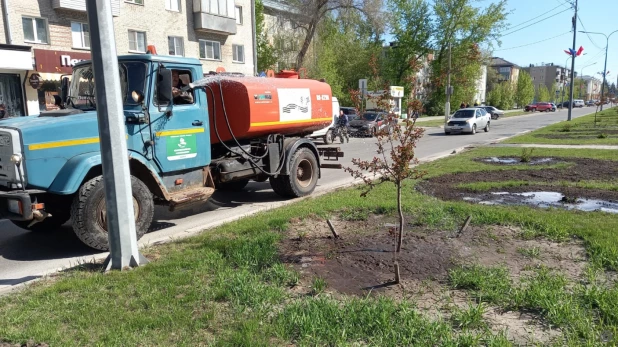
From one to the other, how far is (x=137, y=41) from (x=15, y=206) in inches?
927

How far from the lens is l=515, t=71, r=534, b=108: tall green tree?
88.6m

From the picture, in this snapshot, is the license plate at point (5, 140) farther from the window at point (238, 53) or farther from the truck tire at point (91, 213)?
the window at point (238, 53)

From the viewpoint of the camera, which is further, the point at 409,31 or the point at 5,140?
the point at 409,31

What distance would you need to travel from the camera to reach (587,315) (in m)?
3.52

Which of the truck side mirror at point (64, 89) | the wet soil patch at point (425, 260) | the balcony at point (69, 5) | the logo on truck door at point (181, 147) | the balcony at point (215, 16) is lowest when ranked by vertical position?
the wet soil patch at point (425, 260)

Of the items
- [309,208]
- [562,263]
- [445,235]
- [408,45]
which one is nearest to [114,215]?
[309,208]

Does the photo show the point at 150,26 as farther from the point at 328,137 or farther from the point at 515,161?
the point at 515,161

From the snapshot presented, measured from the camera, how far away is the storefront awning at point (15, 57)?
1933 centimetres

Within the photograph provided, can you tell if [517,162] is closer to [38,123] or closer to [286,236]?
[286,236]

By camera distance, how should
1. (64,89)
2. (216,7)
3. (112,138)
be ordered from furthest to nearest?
(216,7)
(64,89)
(112,138)

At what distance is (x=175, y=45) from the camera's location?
2877 cm

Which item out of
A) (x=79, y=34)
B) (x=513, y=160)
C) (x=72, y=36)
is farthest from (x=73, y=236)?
(x=79, y=34)

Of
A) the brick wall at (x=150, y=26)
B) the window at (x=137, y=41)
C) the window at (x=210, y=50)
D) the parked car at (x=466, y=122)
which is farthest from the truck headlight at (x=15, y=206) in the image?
the window at (x=210, y=50)

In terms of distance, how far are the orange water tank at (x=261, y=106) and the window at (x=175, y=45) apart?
21.6 metres
